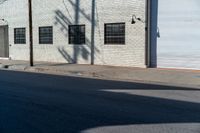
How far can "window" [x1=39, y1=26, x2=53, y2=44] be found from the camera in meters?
24.8

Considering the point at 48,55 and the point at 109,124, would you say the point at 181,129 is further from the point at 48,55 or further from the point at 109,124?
the point at 48,55

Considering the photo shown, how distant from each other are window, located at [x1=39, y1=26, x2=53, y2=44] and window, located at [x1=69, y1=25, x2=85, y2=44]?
2041mm

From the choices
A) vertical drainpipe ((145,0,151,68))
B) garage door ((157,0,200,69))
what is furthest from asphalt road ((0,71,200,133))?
vertical drainpipe ((145,0,151,68))

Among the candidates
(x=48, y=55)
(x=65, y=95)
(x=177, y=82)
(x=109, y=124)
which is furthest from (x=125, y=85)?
(x=48, y=55)

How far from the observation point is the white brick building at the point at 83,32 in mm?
19781

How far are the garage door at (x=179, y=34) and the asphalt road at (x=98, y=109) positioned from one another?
5.71 m

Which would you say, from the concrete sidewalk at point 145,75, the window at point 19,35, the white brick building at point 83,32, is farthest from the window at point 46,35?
the concrete sidewalk at point 145,75

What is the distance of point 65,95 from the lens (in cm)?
1093

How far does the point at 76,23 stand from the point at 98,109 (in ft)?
48.2

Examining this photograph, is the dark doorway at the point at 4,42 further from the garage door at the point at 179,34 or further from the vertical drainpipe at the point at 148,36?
the garage door at the point at 179,34

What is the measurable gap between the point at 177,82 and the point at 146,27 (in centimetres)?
566

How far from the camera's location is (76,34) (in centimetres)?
2298

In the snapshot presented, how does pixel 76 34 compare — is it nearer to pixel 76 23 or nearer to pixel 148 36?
pixel 76 23

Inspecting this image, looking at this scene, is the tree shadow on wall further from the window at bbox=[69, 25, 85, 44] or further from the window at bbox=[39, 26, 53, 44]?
the window at bbox=[39, 26, 53, 44]
